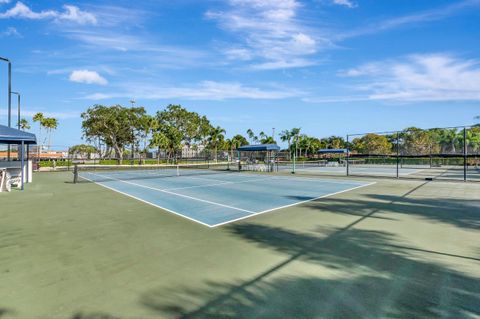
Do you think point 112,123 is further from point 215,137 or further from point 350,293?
point 350,293

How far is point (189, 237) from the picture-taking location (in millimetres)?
6227

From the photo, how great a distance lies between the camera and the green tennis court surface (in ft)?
11.0

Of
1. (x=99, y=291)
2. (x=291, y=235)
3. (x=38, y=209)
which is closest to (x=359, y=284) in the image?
(x=291, y=235)

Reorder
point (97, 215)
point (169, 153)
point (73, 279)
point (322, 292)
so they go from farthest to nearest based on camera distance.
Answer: point (169, 153) → point (97, 215) → point (73, 279) → point (322, 292)

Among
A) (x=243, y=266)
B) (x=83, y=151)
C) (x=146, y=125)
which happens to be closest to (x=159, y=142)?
(x=146, y=125)

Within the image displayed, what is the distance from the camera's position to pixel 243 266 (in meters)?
4.58

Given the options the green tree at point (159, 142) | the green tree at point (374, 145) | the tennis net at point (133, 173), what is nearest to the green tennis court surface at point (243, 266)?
the tennis net at point (133, 173)

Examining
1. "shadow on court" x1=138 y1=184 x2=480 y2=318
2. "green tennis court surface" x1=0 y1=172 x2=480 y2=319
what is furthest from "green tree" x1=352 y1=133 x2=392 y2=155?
"shadow on court" x1=138 y1=184 x2=480 y2=318

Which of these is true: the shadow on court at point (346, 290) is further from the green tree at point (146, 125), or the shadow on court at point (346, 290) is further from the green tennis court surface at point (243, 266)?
the green tree at point (146, 125)

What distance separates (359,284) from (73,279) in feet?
13.8

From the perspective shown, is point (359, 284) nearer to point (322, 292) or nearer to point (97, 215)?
point (322, 292)

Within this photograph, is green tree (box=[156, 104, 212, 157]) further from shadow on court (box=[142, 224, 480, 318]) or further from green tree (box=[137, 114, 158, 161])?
shadow on court (box=[142, 224, 480, 318])

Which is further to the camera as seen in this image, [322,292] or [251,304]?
[322,292]

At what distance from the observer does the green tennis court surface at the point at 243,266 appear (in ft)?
11.0
